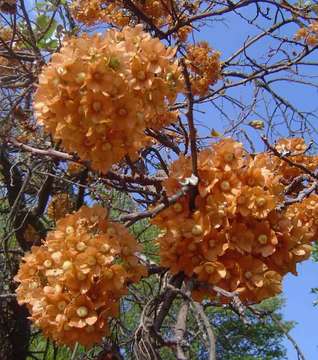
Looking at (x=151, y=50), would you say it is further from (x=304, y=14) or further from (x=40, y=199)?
(x=304, y=14)

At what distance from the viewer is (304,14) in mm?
4555

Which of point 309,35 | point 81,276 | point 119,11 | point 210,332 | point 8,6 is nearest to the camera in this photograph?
point 210,332

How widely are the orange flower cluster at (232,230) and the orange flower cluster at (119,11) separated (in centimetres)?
296

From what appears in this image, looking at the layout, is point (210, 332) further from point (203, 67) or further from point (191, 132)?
point (203, 67)

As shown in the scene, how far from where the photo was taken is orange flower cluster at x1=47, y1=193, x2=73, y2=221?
172 inches

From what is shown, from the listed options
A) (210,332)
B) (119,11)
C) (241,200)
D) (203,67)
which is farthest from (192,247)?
(119,11)

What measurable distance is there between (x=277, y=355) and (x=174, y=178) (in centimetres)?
1526

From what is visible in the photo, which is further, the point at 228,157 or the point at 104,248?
the point at 228,157

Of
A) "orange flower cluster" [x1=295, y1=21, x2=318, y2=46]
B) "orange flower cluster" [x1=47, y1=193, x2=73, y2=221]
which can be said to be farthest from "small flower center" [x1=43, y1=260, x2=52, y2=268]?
"orange flower cluster" [x1=295, y1=21, x2=318, y2=46]

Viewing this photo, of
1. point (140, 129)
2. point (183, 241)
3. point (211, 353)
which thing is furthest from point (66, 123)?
point (211, 353)

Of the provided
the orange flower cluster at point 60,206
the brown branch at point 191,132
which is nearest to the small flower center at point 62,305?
the brown branch at point 191,132

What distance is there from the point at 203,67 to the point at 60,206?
1.51 m

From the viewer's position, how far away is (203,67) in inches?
186

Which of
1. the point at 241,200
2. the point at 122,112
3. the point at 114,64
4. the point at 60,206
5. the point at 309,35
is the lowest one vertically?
the point at 241,200
